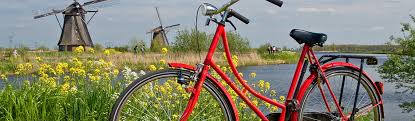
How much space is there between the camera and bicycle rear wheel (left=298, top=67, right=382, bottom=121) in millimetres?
3453

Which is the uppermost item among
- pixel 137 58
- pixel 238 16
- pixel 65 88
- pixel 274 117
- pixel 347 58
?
pixel 238 16

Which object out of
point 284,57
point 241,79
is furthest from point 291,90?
point 284,57

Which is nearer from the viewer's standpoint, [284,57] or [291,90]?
[291,90]

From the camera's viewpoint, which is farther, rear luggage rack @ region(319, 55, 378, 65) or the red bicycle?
rear luggage rack @ region(319, 55, 378, 65)

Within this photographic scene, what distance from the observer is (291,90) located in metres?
3.32

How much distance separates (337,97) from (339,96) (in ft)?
0.11

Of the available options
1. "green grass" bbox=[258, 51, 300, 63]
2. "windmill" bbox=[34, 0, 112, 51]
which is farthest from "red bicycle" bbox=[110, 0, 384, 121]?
"green grass" bbox=[258, 51, 300, 63]

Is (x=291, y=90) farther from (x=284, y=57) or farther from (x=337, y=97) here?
(x=284, y=57)

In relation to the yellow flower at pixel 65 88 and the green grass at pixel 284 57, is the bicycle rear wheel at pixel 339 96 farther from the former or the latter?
the green grass at pixel 284 57

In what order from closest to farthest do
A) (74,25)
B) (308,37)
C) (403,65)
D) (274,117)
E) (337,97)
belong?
(308,37) → (274,117) → (337,97) → (403,65) → (74,25)

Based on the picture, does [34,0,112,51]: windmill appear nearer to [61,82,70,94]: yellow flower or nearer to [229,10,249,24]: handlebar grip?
[61,82,70,94]: yellow flower

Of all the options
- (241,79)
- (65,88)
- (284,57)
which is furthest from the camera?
(284,57)

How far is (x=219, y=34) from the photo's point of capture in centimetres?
291

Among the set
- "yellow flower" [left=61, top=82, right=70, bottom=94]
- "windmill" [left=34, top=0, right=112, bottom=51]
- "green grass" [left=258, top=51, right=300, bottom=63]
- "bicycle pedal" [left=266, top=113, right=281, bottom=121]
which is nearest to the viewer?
"bicycle pedal" [left=266, top=113, right=281, bottom=121]
